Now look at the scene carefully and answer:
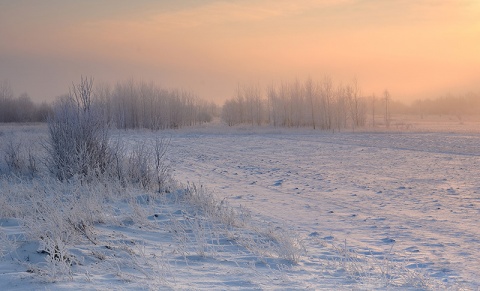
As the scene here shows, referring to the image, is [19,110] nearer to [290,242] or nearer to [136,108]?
[136,108]

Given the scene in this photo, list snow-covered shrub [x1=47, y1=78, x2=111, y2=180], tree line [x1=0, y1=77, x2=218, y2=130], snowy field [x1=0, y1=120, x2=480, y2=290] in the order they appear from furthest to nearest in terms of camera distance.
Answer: tree line [x1=0, y1=77, x2=218, y2=130] → snow-covered shrub [x1=47, y1=78, x2=111, y2=180] → snowy field [x1=0, y1=120, x2=480, y2=290]

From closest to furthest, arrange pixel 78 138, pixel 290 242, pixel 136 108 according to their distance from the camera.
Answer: pixel 290 242, pixel 78 138, pixel 136 108

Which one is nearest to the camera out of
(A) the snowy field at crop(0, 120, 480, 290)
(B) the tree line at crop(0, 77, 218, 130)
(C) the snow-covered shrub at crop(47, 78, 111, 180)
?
(A) the snowy field at crop(0, 120, 480, 290)

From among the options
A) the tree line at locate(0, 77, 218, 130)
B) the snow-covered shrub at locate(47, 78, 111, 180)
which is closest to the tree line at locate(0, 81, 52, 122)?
the tree line at locate(0, 77, 218, 130)

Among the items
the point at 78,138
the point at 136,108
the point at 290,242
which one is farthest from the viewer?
the point at 136,108

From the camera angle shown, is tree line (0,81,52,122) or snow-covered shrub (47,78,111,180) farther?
tree line (0,81,52,122)

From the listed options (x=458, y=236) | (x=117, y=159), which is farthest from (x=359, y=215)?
(x=117, y=159)

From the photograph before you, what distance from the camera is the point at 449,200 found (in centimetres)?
1150

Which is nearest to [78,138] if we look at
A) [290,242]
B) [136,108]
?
[290,242]

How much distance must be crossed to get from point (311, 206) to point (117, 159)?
4847 mm

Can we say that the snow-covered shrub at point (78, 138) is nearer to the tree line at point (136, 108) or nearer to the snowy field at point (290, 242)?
the snowy field at point (290, 242)

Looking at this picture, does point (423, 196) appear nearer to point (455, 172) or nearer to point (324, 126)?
point (455, 172)

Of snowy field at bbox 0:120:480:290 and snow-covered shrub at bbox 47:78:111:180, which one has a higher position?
snow-covered shrub at bbox 47:78:111:180

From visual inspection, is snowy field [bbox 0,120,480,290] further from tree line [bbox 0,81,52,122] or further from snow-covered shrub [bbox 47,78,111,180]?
tree line [bbox 0,81,52,122]
